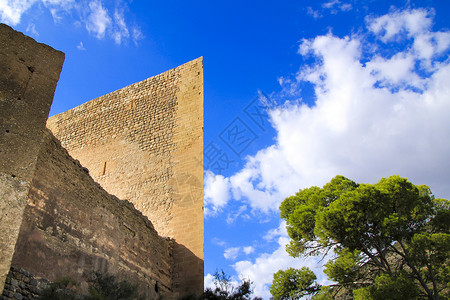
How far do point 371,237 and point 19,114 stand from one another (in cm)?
768

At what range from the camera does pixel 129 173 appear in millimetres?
10656

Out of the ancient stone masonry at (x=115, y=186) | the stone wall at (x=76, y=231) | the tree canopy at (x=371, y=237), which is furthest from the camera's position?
the tree canopy at (x=371, y=237)

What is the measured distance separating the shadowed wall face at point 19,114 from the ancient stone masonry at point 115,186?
0.01m

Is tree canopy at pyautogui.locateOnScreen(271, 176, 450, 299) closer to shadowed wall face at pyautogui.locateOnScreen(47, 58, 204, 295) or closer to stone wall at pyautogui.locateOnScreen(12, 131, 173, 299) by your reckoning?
shadowed wall face at pyautogui.locateOnScreen(47, 58, 204, 295)

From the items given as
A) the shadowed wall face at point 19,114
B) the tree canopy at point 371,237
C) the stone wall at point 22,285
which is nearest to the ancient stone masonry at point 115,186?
the shadowed wall face at point 19,114

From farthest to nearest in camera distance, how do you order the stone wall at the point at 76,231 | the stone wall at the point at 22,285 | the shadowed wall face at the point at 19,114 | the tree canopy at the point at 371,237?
the tree canopy at the point at 371,237 → the stone wall at the point at 76,231 → the shadowed wall face at the point at 19,114 → the stone wall at the point at 22,285

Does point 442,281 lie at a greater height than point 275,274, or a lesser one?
lesser

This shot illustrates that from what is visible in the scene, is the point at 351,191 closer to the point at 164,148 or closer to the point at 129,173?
the point at 164,148

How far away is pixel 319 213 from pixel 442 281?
279cm

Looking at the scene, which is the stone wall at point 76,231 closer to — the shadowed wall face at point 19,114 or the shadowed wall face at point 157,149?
the shadowed wall face at point 19,114

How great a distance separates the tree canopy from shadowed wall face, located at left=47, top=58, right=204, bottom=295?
249cm

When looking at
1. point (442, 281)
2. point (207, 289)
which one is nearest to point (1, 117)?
Answer: point (207, 289)

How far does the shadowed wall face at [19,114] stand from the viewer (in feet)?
14.8

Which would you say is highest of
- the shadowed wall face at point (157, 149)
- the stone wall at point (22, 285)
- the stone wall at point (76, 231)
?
the shadowed wall face at point (157, 149)
